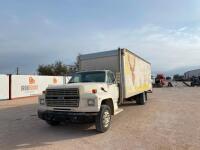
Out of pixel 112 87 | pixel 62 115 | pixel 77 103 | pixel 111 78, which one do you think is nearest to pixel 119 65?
pixel 111 78

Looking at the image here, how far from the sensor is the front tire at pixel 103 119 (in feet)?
26.1

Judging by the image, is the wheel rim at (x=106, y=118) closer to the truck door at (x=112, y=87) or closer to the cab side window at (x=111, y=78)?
the truck door at (x=112, y=87)

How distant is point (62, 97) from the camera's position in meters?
8.12

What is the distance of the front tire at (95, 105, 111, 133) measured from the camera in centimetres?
796

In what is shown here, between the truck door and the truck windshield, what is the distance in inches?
11.2

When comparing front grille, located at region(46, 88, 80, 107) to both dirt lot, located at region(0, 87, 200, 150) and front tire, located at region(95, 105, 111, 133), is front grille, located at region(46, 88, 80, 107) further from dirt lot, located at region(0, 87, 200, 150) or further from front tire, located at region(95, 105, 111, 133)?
dirt lot, located at region(0, 87, 200, 150)

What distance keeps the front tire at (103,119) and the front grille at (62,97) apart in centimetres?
82

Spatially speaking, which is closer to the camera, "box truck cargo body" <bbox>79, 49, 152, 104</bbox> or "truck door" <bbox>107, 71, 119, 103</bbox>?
"truck door" <bbox>107, 71, 119, 103</bbox>

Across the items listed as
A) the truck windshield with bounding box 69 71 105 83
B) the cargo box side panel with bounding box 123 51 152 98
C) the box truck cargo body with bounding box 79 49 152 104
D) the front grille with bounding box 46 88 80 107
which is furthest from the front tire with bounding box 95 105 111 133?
the cargo box side panel with bounding box 123 51 152 98

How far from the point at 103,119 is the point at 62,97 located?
4.97ft

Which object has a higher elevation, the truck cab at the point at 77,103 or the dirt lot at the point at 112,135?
the truck cab at the point at 77,103

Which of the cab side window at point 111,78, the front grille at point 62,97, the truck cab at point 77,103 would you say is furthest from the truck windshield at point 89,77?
the front grille at point 62,97

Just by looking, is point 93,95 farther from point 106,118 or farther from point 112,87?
point 112,87

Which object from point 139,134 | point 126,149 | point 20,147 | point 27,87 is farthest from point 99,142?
point 27,87
